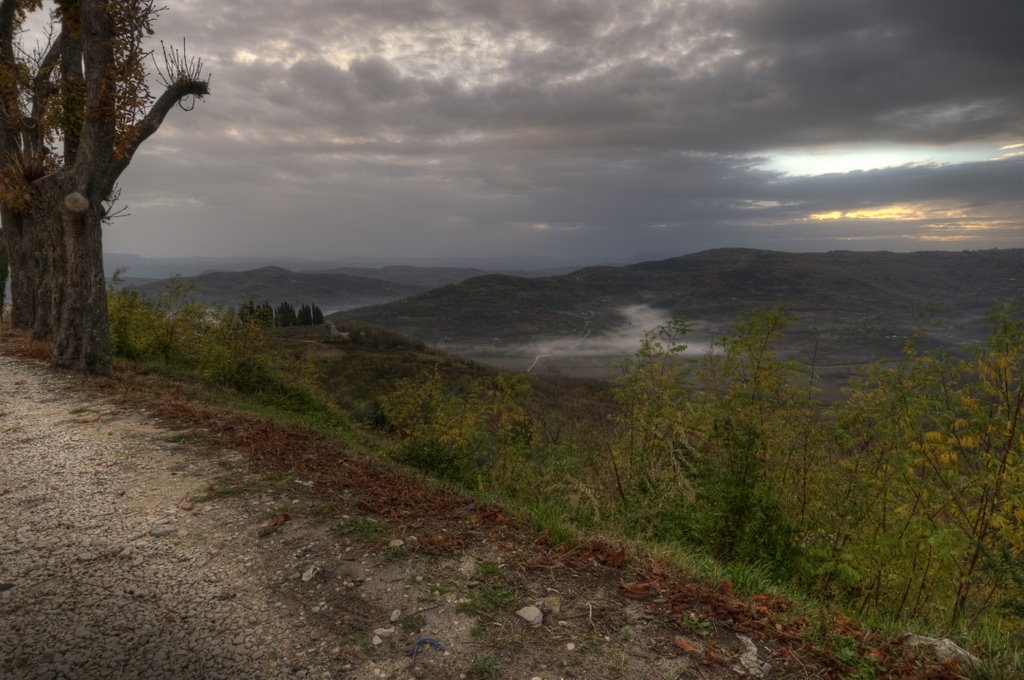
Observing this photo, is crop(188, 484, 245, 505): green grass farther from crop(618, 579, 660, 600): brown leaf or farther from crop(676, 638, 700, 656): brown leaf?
crop(676, 638, 700, 656): brown leaf

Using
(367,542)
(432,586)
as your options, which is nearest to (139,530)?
(367,542)

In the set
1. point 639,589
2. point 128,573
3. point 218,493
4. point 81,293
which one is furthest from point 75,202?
point 639,589

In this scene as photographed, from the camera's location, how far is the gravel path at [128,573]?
342cm

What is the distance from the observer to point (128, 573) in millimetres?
4348

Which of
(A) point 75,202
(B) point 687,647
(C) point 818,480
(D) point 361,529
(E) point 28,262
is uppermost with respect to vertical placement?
(A) point 75,202

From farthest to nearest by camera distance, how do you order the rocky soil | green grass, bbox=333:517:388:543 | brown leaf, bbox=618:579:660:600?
green grass, bbox=333:517:388:543
brown leaf, bbox=618:579:660:600
the rocky soil

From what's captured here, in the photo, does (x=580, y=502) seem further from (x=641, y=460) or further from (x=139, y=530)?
(x=139, y=530)

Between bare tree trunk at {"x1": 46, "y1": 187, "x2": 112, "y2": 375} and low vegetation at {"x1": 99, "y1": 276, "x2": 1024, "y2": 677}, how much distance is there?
7.21 metres

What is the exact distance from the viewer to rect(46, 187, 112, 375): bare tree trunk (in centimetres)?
1007

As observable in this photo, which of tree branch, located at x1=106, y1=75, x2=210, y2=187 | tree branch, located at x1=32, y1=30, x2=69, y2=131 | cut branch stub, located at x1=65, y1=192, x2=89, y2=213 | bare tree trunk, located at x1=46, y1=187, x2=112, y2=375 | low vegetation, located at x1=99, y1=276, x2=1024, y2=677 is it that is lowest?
low vegetation, located at x1=99, y1=276, x2=1024, y2=677

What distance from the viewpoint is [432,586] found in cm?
414

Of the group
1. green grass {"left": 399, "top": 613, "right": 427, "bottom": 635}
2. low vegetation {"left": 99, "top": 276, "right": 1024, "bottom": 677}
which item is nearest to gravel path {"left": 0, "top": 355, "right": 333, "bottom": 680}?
green grass {"left": 399, "top": 613, "right": 427, "bottom": 635}

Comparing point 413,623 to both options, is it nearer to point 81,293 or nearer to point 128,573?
point 128,573

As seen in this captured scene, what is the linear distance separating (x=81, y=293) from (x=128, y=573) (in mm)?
8626
